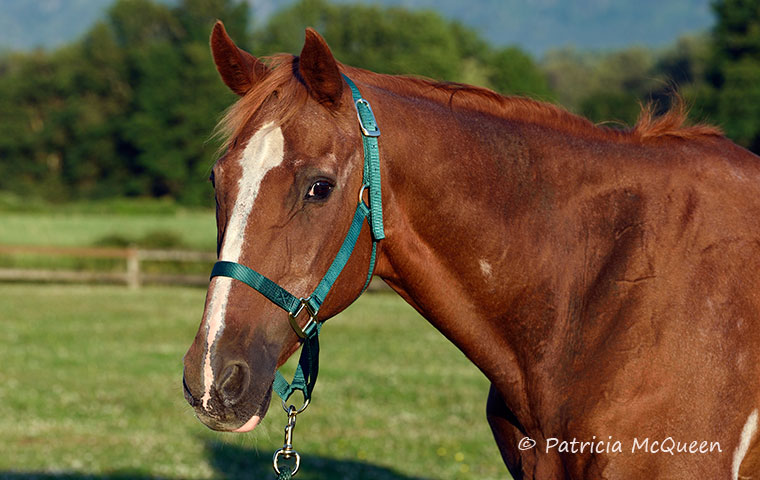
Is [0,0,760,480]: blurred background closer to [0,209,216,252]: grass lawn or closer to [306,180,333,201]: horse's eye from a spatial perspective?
[0,209,216,252]: grass lawn

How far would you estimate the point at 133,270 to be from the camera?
24562 millimetres

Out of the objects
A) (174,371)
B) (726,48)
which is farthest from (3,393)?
(726,48)

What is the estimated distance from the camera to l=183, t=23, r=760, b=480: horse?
2.35m

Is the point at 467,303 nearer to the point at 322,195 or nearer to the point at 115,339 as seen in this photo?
the point at 322,195

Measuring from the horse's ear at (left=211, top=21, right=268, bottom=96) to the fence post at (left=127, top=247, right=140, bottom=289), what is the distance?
22.9 meters

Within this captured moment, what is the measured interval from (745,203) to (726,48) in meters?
43.1

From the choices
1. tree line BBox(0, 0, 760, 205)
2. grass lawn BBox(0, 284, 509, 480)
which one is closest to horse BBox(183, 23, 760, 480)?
grass lawn BBox(0, 284, 509, 480)

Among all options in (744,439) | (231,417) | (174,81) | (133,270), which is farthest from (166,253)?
(174,81)

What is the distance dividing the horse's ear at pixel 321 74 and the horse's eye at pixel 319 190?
270 millimetres

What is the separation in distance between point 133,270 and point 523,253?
23373 mm

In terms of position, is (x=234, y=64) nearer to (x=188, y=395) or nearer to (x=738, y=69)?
(x=188, y=395)

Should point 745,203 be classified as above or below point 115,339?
above

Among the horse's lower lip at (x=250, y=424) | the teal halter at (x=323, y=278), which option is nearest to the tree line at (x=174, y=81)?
the teal halter at (x=323, y=278)

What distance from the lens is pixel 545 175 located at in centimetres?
276
